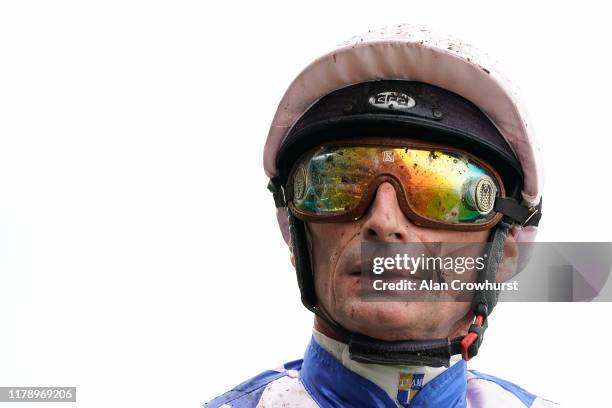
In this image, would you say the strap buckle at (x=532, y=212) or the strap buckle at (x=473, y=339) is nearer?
the strap buckle at (x=473, y=339)

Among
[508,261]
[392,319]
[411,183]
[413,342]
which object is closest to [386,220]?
[411,183]

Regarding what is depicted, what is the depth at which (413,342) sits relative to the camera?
3250 millimetres

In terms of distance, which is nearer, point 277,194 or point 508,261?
point 508,261

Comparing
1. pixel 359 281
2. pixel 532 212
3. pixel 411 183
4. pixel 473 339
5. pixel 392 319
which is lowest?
pixel 473 339

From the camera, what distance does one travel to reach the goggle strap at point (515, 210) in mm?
3430

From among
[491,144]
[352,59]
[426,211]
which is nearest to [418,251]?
[426,211]

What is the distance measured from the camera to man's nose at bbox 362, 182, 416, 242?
10.5ft

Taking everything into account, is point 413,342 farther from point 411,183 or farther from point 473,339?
point 411,183

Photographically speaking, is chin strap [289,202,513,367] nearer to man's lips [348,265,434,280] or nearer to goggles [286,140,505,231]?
goggles [286,140,505,231]

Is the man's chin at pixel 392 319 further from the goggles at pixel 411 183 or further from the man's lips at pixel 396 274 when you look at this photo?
the goggles at pixel 411 183

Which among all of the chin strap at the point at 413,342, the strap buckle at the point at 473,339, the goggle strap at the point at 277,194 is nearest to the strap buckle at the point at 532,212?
the chin strap at the point at 413,342

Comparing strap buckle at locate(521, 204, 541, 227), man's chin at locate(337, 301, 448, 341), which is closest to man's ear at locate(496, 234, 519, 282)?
strap buckle at locate(521, 204, 541, 227)

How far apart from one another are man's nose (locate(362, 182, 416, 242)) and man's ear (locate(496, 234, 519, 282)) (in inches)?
22.5

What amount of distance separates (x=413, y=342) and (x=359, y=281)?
11.3 inches
